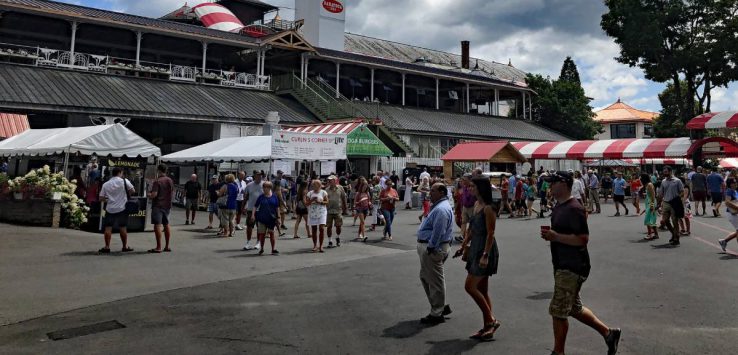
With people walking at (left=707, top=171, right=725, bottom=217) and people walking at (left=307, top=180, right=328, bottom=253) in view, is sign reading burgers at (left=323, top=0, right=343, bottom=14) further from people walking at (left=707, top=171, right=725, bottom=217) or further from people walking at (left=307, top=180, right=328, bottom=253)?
people walking at (left=307, top=180, right=328, bottom=253)

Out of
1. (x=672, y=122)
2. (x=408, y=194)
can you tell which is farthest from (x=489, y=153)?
(x=672, y=122)

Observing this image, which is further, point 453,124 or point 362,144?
point 453,124

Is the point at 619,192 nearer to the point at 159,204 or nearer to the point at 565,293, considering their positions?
the point at 159,204

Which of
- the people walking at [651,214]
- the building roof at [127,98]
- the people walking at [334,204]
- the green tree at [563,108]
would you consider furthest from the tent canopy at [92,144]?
the green tree at [563,108]

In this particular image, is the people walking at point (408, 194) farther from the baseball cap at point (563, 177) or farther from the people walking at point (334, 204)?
the baseball cap at point (563, 177)

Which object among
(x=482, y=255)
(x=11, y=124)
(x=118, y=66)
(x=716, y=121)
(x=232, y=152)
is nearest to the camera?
(x=482, y=255)

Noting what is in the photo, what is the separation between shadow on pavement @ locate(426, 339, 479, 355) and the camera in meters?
4.75

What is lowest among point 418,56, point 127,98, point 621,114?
point 127,98

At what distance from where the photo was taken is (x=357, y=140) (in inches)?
882

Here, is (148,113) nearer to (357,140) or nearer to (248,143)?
(248,143)

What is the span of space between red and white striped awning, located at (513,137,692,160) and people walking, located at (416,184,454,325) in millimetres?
26936

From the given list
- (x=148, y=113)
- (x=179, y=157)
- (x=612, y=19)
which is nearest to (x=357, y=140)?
(x=179, y=157)

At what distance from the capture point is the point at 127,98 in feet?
81.5

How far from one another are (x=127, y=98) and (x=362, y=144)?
11.8 meters
